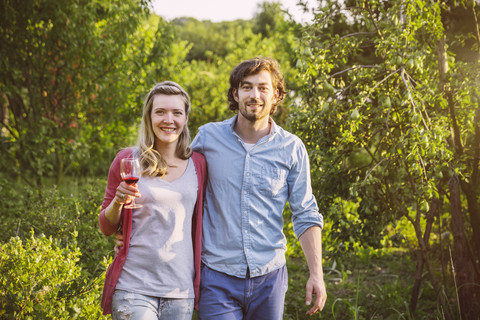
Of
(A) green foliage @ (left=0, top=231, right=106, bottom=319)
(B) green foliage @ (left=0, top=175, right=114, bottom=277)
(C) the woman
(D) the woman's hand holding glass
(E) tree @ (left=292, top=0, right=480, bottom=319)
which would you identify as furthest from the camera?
(B) green foliage @ (left=0, top=175, right=114, bottom=277)

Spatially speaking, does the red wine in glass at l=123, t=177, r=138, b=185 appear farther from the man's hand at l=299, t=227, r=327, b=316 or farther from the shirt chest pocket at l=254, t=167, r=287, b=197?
the man's hand at l=299, t=227, r=327, b=316

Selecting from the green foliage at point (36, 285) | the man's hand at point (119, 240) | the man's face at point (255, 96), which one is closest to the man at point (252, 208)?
the man's face at point (255, 96)

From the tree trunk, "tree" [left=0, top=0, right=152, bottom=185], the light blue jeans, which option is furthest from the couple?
"tree" [left=0, top=0, right=152, bottom=185]

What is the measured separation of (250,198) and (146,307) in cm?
79

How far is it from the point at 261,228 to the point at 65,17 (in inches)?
204

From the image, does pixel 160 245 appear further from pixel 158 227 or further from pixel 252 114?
pixel 252 114

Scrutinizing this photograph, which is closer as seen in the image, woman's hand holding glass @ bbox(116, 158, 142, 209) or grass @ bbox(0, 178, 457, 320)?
woman's hand holding glass @ bbox(116, 158, 142, 209)

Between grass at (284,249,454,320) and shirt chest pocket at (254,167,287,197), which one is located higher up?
shirt chest pocket at (254,167,287,197)

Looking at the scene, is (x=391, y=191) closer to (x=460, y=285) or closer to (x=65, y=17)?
(x=460, y=285)

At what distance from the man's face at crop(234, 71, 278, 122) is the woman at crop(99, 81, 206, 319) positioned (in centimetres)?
36

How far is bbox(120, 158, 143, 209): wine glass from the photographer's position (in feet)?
7.66

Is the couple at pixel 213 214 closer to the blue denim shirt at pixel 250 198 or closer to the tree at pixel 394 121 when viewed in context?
the blue denim shirt at pixel 250 198

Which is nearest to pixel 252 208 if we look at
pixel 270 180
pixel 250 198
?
pixel 250 198

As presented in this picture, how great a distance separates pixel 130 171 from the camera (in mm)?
2350
